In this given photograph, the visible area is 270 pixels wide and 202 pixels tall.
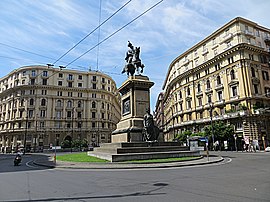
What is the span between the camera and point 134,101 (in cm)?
1953

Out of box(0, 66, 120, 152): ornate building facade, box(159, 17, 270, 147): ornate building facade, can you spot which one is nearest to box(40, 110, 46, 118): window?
box(0, 66, 120, 152): ornate building facade

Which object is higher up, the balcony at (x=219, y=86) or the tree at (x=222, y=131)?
the balcony at (x=219, y=86)

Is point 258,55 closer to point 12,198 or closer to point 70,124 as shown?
point 12,198

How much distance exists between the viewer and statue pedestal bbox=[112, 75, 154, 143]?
1803 cm

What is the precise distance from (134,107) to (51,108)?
5900cm

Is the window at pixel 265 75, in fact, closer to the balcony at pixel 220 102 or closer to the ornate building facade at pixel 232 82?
the ornate building facade at pixel 232 82

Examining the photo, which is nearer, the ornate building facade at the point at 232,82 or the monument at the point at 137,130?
the monument at the point at 137,130

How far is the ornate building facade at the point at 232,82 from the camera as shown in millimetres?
40844

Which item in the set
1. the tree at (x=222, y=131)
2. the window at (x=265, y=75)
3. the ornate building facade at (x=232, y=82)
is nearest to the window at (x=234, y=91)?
the ornate building facade at (x=232, y=82)

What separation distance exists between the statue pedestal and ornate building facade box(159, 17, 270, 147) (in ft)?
80.1

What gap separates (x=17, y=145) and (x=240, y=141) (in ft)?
210

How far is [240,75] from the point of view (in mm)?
43094

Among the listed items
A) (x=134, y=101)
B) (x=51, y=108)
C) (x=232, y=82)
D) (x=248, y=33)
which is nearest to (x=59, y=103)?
(x=51, y=108)

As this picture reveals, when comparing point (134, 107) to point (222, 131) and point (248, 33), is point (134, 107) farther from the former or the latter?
point (248, 33)
